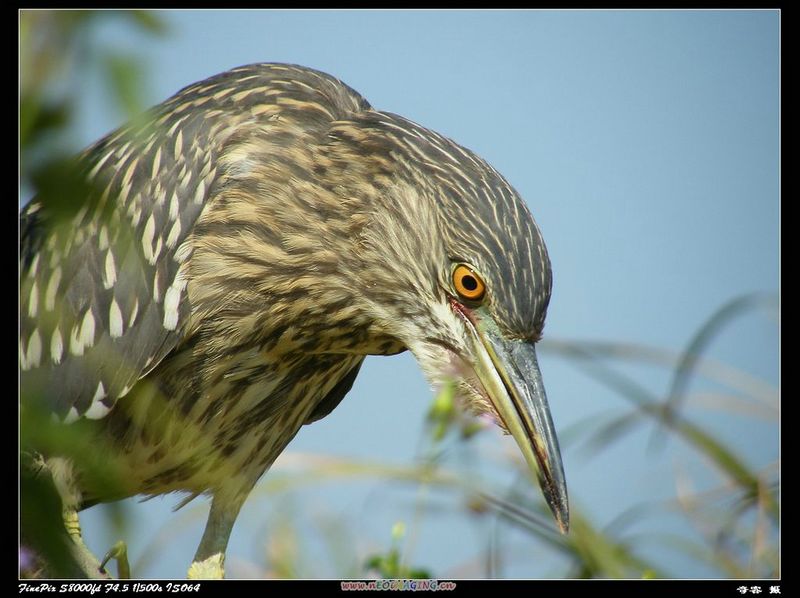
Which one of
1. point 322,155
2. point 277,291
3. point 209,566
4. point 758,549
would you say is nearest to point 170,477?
point 209,566

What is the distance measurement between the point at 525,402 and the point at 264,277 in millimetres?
1204

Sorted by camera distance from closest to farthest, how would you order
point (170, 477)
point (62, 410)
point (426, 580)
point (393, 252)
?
1. point (426, 580)
2. point (393, 252)
3. point (62, 410)
4. point (170, 477)

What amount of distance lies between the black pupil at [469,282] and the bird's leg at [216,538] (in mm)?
1737

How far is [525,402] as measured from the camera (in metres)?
3.14

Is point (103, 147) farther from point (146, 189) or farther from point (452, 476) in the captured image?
point (452, 476)

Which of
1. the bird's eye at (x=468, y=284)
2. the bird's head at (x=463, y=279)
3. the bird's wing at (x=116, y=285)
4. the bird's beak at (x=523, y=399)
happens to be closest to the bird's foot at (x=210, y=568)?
the bird's wing at (x=116, y=285)

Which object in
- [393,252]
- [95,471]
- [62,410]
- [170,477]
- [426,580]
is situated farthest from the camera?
[170,477]

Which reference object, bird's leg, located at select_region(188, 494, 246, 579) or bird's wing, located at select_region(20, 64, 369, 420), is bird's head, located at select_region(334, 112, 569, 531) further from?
bird's leg, located at select_region(188, 494, 246, 579)

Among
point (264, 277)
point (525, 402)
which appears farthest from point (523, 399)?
point (264, 277)

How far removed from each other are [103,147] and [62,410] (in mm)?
1223

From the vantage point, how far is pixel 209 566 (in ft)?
13.7

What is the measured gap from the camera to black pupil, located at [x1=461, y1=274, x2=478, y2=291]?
3.25 meters

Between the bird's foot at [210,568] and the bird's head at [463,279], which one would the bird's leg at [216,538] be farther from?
the bird's head at [463,279]

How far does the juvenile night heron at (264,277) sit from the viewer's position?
3271 mm
